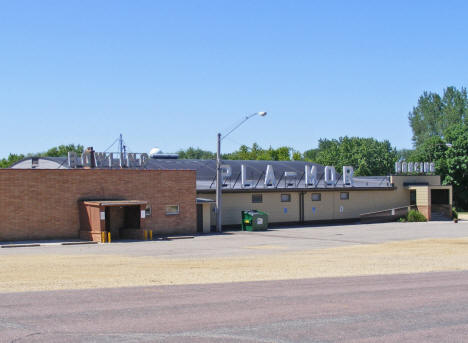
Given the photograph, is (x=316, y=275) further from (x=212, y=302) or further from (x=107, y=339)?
(x=107, y=339)

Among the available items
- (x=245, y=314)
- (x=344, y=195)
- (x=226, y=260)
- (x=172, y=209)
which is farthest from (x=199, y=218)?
(x=245, y=314)

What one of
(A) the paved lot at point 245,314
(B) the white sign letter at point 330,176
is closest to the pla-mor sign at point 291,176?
(B) the white sign letter at point 330,176

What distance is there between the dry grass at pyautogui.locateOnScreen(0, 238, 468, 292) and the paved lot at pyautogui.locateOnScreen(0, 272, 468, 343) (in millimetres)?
1909

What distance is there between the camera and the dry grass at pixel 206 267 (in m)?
17.1

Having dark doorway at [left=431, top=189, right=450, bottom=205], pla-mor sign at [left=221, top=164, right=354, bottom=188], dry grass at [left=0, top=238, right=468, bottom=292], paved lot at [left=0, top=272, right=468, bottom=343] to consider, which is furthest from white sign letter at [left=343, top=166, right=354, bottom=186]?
paved lot at [left=0, top=272, right=468, bottom=343]

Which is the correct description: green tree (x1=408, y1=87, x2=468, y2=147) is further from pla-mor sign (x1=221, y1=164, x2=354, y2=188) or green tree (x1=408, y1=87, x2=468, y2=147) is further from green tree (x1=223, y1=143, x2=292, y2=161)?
pla-mor sign (x1=221, y1=164, x2=354, y2=188)

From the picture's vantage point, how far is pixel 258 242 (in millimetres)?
34438

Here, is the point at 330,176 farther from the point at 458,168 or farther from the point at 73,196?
the point at 458,168

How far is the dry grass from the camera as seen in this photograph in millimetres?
17109

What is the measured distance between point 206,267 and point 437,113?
98.8 m

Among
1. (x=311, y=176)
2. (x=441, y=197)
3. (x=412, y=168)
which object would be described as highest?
Answer: (x=412, y=168)

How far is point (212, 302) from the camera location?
42.4 feet

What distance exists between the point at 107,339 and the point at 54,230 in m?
27.0

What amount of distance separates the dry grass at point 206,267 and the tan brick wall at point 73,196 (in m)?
8.86
